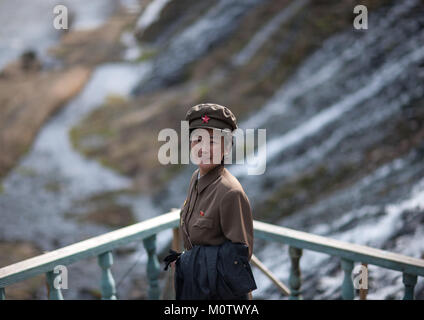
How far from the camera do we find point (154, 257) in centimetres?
340

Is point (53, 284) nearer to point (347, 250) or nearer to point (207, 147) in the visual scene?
point (207, 147)

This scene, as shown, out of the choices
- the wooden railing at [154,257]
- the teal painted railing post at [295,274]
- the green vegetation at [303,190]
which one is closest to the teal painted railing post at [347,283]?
the wooden railing at [154,257]

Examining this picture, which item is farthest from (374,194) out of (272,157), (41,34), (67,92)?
(41,34)

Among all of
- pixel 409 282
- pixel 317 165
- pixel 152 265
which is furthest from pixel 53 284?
pixel 317 165

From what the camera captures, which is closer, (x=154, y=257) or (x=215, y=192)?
(x=215, y=192)

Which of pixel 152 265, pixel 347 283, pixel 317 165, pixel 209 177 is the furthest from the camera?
pixel 317 165

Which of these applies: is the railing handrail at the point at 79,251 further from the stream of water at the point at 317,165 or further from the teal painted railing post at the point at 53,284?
the stream of water at the point at 317,165

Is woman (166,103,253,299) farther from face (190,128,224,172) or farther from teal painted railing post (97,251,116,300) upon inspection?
teal painted railing post (97,251,116,300)

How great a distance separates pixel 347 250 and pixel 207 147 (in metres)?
1.36

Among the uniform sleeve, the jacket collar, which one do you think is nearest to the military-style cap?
the jacket collar

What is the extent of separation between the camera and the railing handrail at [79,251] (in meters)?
2.62

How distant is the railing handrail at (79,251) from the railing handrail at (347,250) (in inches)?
27.6
